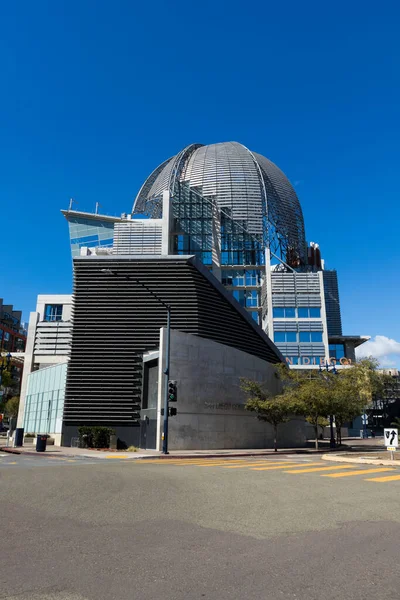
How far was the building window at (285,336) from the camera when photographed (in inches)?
3396

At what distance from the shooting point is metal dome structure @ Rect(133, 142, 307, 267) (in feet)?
327

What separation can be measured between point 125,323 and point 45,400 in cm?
1615

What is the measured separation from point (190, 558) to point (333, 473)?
12.3 meters

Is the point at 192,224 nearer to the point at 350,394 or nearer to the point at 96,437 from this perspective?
the point at 350,394

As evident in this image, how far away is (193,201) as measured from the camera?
91375 mm

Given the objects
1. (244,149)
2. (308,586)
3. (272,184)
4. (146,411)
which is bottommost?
(308,586)

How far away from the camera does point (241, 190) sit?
100938 mm

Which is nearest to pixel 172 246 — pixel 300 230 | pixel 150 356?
pixel 300 230

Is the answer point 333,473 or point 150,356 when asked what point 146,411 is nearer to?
point 150,356

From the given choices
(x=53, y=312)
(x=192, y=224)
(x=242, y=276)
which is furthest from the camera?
(x=242, y=276)

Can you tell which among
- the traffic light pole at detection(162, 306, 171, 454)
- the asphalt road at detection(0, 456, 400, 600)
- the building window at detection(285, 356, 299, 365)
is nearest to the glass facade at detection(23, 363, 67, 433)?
the traffic light pole at detection(162, 306, 171, 454)

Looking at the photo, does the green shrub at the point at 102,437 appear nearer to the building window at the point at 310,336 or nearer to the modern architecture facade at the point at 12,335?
the building window at the point at 310,336

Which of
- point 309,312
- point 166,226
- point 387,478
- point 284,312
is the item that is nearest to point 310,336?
point 309,312

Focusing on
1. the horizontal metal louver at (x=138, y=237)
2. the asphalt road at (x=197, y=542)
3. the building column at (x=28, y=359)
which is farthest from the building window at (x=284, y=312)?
the asphalt road at (x=197, y=542)
